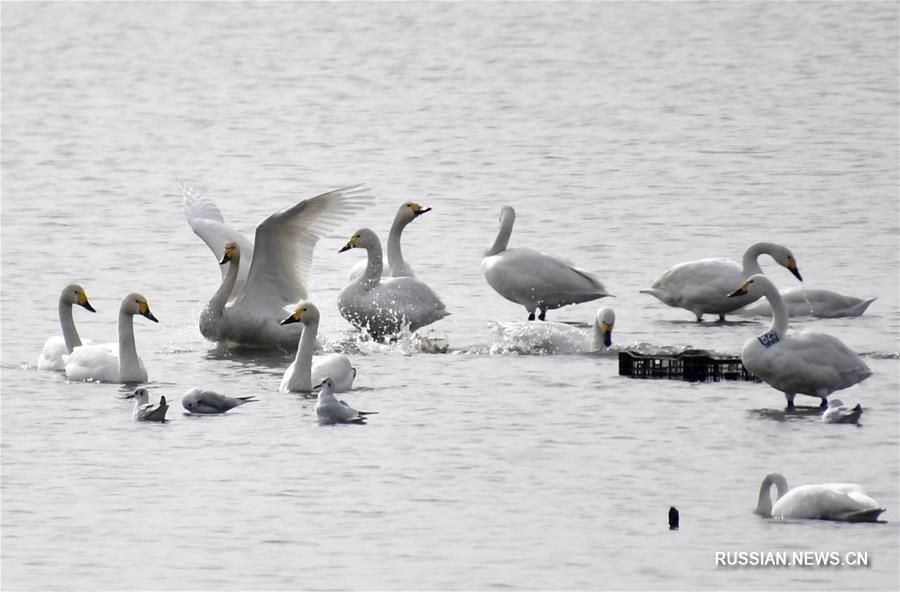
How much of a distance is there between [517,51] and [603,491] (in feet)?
108

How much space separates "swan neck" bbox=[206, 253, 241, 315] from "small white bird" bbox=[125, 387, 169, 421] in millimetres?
2711

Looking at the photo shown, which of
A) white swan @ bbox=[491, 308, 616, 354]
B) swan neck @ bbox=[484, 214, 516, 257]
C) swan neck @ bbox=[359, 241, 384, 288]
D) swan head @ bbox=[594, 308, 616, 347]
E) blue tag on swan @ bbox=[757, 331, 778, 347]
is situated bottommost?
white swan @ bbox=[491, 308, 616, 354]

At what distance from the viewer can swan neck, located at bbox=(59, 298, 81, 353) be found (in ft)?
50.9

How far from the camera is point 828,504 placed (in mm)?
10672

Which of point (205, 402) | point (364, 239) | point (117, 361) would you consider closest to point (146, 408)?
point (205, 402)

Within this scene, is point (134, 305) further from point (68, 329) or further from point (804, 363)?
point (804, 363)

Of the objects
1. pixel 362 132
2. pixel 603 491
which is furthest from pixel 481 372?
pixel 362 132

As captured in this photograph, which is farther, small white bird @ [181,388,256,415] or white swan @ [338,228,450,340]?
white swan @ [338,228,450,340]

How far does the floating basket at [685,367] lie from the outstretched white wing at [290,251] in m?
2.87

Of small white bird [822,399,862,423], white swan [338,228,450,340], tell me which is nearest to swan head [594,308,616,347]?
white swan [338,228,450,340]

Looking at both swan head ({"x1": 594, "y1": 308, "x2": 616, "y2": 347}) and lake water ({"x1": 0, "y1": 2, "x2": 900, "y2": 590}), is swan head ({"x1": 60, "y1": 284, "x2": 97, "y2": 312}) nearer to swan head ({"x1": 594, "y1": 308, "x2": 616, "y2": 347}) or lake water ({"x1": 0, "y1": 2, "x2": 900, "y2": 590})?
lake water ({"x1": 0, "y1": 2, "x2": 900, "y2": 590})

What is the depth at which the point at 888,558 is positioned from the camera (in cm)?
1015

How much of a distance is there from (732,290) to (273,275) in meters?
3.46

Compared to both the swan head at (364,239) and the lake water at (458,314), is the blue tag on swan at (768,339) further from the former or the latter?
the swan head at (364,239)
